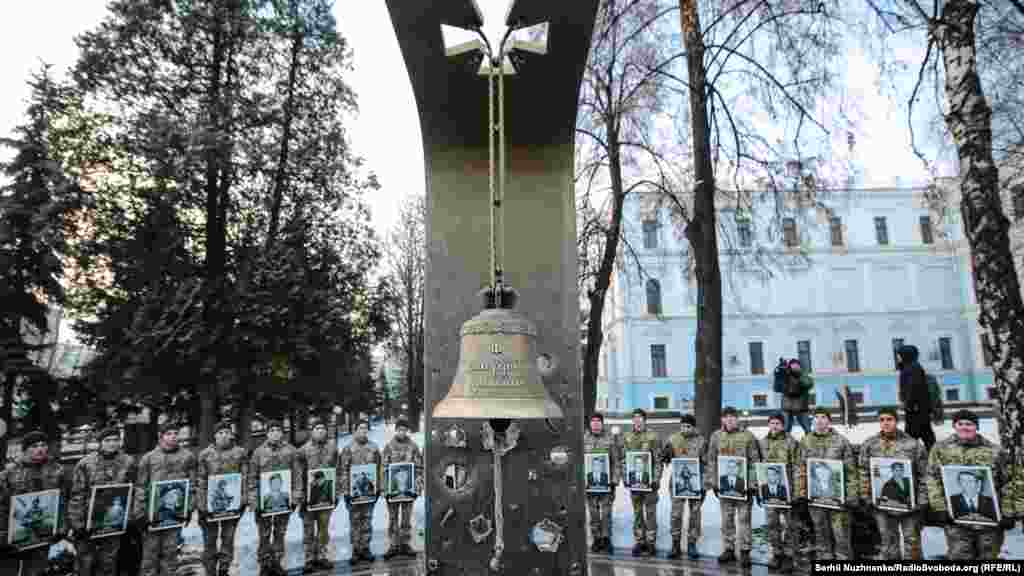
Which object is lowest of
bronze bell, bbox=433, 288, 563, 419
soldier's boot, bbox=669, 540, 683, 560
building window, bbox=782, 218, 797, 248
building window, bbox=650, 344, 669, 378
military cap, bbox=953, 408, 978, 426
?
soldier's boot, bbox=669, 540, 683, 560

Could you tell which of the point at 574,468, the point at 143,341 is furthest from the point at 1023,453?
the point at 143,341

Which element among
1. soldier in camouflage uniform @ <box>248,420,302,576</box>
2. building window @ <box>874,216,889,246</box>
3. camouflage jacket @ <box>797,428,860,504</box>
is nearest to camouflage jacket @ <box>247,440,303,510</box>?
soldier in camouflage uniform @ <box>248,420,302,576</box>

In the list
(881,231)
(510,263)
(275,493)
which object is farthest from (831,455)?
(881,231)

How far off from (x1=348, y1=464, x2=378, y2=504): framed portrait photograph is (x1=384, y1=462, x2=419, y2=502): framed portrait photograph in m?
0.17

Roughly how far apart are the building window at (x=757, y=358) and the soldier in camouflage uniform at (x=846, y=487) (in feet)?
108

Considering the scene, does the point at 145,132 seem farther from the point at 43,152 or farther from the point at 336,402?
the point at 336,402

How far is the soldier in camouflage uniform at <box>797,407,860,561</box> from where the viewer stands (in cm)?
596

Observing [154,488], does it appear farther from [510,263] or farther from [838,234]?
[838,234]

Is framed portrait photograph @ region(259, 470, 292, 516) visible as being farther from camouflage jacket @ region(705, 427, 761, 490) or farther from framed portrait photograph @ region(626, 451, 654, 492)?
camouflage jacket @ region(705, 427, 761, 490)

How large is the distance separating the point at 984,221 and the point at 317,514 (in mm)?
8072

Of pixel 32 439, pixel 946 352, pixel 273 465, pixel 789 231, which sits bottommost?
pixel 273 465

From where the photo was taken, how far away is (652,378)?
123ft

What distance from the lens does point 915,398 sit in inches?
265

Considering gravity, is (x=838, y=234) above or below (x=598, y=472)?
above
